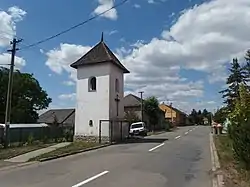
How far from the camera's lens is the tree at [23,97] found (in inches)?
2381

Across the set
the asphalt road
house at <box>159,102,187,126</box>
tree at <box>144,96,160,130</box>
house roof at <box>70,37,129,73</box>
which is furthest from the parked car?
house at <box>159,102,187,126</box>

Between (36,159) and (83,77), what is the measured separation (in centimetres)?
1606

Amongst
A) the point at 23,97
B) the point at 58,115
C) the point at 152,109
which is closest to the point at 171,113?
the point at 58,115

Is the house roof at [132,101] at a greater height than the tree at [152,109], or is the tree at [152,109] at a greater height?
the house roof at [132,101]

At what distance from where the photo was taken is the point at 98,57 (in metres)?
33.0

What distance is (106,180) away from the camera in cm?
1111

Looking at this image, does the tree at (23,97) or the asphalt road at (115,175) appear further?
the tree at (23,97)

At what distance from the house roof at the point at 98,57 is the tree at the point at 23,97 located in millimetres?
30889

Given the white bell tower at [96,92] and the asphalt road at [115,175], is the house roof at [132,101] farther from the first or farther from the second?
the asphalt road at [115,175]

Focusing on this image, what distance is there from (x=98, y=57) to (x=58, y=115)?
48408 millimetres

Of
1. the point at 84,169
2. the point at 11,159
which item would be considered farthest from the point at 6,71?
the point at 84,169

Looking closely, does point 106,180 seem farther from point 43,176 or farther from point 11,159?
point 11,159

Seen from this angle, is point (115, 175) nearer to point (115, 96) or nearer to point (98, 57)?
point (115, 96)

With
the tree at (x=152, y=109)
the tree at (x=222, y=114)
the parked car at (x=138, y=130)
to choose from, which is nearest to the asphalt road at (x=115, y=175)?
the tree at (x=222, y=114)
